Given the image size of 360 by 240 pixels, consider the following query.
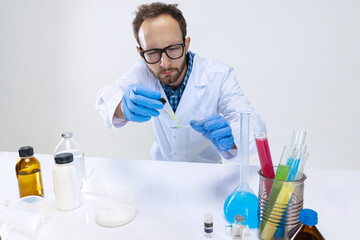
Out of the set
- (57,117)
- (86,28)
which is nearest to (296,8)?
(86,28)

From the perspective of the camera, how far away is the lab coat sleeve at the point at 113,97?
126 cm

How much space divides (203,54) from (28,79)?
160 cm

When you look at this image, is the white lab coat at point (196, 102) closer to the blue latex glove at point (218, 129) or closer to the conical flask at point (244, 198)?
the blue latex glove at point (218, 129)

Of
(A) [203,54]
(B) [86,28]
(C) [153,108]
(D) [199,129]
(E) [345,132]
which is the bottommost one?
(E) [345,132]

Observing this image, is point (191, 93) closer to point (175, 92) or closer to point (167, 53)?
point (175, 92)

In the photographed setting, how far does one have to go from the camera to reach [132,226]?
735 millimetres

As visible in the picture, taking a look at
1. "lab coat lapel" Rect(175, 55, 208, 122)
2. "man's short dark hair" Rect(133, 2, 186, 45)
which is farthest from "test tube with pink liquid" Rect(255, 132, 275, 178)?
"man's short dark hair" Rect(133, 2, 186, 45)

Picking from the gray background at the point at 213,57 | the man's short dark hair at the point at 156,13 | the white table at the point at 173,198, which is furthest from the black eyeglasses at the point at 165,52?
the gray background at the point at 213,57

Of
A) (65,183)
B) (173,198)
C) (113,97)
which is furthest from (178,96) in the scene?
(65,183)

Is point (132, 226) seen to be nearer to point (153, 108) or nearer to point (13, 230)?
point (13, 230)

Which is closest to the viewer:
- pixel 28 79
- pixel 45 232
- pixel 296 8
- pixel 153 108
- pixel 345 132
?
pixel 45 232

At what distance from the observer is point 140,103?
1.07 m

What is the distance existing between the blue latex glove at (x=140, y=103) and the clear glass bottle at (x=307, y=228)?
26.7 inches

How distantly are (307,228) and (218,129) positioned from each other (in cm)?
60
